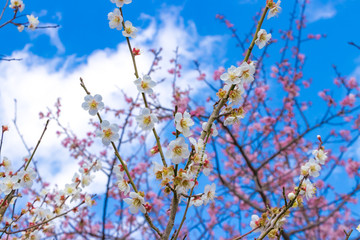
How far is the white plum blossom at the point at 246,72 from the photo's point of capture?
1664 mm

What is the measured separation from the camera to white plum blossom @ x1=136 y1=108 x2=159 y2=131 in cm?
158

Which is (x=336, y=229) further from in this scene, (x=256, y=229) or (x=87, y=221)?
(x=256, y=229)

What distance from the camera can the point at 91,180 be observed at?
2.96m

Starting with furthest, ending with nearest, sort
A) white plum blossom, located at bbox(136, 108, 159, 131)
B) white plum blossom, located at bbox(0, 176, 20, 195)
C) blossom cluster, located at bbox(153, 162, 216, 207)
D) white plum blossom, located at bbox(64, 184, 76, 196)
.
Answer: white plum blossom, located at bbox(64, 184, 76, 196) → white plum blossom, located at bbox(0, 176, 20, 195) → white plum blossom, located at bbox(136, 108, 159, 131) → blossom cluster, located at bbox(153, 162, 216, 207)

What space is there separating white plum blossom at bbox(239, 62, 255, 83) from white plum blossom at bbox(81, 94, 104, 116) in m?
0.76

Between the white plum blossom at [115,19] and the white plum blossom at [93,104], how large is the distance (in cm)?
47

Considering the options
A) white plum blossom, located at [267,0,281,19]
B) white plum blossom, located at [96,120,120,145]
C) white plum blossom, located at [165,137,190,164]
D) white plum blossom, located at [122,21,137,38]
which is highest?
white plum blossom, located at [122,21,137,38]

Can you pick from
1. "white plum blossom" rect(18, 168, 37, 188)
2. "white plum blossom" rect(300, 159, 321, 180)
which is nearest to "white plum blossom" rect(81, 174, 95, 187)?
"white plum blossom" rect(18, 168, 37, 188)

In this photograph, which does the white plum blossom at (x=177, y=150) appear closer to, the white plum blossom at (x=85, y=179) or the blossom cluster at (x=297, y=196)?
the blossom cluster at (x=297, y=196)

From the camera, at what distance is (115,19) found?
1.85 m

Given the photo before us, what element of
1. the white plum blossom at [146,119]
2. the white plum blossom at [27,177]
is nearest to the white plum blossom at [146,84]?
the white plum blossom at [146,119]

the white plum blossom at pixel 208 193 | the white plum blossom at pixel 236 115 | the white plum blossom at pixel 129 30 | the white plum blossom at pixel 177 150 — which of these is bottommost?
the white plum blossom at pixel 208 193

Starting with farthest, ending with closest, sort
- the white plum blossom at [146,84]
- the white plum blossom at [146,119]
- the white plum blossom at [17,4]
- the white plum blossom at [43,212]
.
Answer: the white plum blossom at [17,4]
the white plum blossom at [43,212]
the white plum blossom at [146,84]
the white plum blossom at [146,119]

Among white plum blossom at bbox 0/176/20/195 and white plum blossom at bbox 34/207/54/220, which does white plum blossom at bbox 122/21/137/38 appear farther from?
white plum blossom at bbox 34/207/54/220
